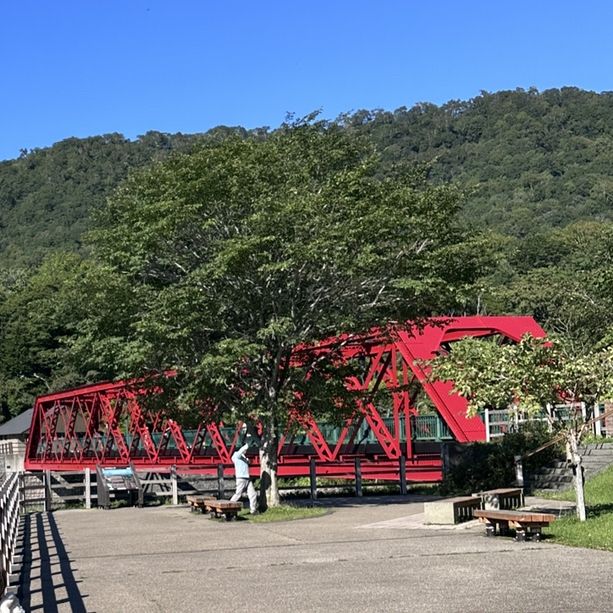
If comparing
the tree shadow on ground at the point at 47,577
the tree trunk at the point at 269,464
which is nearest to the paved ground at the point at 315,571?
the tree shadow on ground at the point at 47,577

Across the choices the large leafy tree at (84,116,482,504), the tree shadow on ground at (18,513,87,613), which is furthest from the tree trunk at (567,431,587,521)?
the tree shadow on ground at (18,513,87,613)

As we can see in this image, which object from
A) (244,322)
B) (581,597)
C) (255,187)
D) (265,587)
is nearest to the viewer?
(581,597)

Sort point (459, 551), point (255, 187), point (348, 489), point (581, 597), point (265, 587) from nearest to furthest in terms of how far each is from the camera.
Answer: point (581, 597) → point (265, 587) → point (459, 551) → point (255, 187) → point (348, 489)

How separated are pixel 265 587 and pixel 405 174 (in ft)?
43.8

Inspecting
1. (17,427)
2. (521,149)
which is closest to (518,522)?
(17,427)

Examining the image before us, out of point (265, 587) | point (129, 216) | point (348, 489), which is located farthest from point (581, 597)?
point (348, 489)

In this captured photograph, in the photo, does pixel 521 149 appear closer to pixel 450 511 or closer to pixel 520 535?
pixel 450 511

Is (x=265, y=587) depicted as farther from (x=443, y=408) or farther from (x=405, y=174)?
(x=443, y=408)

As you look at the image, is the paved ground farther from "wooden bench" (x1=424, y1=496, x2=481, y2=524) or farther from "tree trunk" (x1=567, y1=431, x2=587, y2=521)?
"tree trunk" (x1=567, y1=431, x2=587, y2=521)

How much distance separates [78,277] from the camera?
21.1 m

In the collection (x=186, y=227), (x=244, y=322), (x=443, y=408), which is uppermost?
(x=186, y=227)

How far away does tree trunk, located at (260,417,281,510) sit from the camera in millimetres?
20844

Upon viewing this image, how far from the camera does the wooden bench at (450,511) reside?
51.6 ft

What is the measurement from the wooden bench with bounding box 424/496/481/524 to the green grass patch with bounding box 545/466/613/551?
5.85ft
